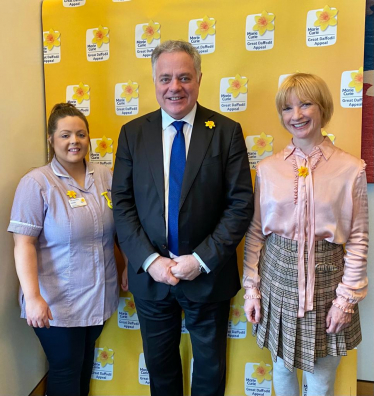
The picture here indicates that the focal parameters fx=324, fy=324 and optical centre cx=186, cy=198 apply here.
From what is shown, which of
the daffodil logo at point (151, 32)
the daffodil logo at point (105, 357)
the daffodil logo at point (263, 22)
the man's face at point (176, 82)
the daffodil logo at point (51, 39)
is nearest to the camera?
the man's face at point (176, 82)

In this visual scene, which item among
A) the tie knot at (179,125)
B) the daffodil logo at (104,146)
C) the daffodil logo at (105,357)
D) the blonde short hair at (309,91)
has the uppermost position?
the blonde short hair at (309,91)

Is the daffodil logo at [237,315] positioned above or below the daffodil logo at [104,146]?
below

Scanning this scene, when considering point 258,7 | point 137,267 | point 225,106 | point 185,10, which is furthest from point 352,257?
point 185,10

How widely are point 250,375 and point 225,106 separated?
1523 millimetres

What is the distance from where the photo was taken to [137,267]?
4.54ft

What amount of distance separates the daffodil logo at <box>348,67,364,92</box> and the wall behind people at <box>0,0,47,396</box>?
1678mm

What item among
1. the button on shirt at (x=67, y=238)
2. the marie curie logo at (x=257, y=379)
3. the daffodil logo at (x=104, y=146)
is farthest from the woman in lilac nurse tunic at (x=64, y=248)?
the marie curie logo at (x=257, y=379)

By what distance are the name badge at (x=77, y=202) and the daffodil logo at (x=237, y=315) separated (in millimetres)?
1011

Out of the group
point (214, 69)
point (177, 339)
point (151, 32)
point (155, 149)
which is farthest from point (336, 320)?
point (151, 32)

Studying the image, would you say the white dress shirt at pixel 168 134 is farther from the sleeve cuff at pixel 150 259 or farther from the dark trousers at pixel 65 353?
the dark trousers at pixel 65 353

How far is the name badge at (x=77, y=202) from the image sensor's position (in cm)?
149

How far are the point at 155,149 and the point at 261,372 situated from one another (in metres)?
1.40

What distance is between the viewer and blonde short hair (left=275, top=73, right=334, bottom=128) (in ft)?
3.97

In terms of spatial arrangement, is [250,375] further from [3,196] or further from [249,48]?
[249,48]
